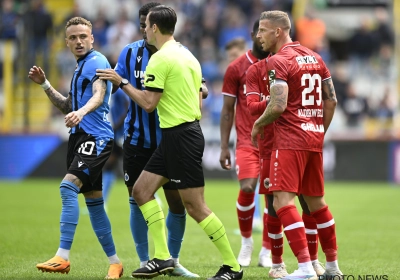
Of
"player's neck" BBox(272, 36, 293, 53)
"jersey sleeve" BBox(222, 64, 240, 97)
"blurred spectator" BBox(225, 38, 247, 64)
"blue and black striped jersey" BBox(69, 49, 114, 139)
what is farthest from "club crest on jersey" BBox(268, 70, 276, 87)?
"blurred spectator" BBox(225, 38, 247, 64)

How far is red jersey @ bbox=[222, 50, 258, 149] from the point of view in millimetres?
8977

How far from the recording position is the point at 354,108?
22.0m

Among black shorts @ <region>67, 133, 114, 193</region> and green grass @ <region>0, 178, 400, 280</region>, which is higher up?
A: black shorts @ <region>67, 133, 114, 193</region>

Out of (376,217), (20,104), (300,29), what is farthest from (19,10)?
(376,217)

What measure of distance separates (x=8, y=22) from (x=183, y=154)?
18374 millimetres

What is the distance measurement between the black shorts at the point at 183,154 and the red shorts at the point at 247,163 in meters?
1.89

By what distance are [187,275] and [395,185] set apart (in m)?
14.0

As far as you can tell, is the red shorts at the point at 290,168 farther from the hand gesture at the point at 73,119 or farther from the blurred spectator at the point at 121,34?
the blurred spectator at the point at 121,34

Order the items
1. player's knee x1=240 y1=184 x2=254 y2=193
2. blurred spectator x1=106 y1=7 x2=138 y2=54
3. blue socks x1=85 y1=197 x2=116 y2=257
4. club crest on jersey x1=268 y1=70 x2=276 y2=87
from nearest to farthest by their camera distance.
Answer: club crest on jersey x1=268 y1=70 x2=276 y2=87 < blue socks x1=85 y1=197 x2=116 y2=257 < player's knee x1=240 y1=184 x2=254 y2=193 < blurred spectator x1=106 y1=7 x2=138 y2=54

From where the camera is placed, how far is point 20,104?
2305 cm

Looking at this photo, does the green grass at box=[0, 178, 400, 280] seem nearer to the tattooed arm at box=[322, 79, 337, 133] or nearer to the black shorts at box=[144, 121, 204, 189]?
the black shorts at box=[144, 121, 204, 189]

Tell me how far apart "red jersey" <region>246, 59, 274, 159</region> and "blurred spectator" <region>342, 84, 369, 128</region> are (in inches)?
554

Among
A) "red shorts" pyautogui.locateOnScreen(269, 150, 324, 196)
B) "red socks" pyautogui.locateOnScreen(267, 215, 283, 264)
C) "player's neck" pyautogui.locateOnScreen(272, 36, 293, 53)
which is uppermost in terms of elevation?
"player's neck" pyautogui.locateOnScreen(272, 36, 293, 53)

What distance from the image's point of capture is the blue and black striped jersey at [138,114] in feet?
25.2
